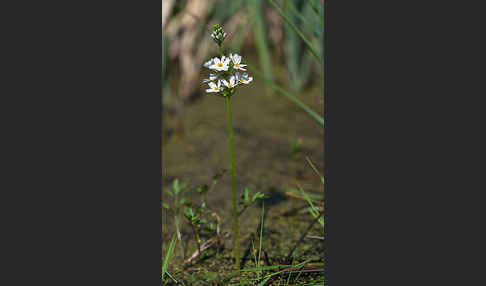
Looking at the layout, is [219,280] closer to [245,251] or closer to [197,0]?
[245,251]

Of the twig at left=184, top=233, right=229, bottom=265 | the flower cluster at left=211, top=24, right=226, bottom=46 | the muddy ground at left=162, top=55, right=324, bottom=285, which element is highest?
the flower cluster at left=211, top=24, right=226, bottom=46

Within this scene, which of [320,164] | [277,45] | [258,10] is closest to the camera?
[320,164]

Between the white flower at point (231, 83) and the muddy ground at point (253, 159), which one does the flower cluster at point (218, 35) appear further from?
the muddy ground at point (253, 159)

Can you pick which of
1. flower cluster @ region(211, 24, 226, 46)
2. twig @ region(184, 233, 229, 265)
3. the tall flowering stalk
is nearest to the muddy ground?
twig @ region(184, 233, 229, 265)

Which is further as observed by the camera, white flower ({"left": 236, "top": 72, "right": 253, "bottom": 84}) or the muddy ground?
the muddy ground

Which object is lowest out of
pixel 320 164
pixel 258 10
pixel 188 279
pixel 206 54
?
pixel 188 279

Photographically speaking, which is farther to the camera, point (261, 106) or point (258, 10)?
point (261, 106)

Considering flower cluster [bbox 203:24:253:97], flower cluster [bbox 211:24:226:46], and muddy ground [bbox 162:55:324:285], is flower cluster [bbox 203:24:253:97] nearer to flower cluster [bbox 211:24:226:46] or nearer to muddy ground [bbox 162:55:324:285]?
flower cluster [bbox 211:24:226:46]

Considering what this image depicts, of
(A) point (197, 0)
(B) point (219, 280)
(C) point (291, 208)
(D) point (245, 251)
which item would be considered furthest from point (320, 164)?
(A) point (197, 0)

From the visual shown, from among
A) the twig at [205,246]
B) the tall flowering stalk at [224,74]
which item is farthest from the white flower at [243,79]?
the twig at [205,246]
